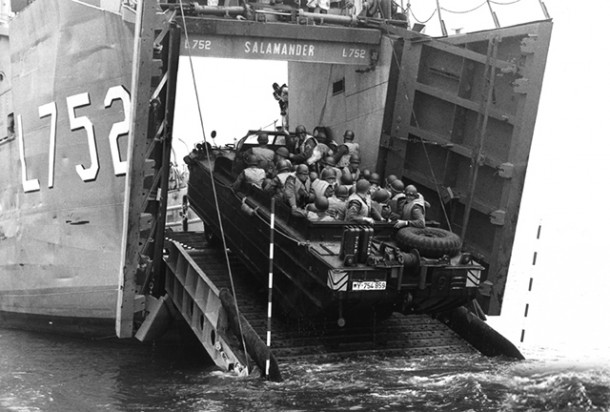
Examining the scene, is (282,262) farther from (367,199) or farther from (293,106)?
(293,106)

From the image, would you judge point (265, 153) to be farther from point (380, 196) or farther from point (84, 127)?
point (84, 127)

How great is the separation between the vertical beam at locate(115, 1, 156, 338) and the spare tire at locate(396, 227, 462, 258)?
2.84 metres

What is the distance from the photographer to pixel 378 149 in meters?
12.0

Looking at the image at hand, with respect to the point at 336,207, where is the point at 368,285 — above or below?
below

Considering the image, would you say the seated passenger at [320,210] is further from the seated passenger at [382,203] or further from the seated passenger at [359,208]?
the seated passenger at [382,203]

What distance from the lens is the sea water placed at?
7.54 m

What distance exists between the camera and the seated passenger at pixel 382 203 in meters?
9.88

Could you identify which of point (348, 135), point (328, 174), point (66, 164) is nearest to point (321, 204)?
point (328, 174)

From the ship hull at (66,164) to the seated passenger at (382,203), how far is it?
9.86ft

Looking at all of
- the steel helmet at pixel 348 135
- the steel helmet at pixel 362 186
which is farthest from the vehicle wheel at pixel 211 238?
the steel helmet at pixel 362 186

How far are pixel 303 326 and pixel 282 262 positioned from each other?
751mm

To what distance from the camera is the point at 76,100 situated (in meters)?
10.2

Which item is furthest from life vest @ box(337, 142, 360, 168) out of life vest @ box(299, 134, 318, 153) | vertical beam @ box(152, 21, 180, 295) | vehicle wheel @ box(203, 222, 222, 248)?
vertical beam @ box(152, 21, 180, 295)

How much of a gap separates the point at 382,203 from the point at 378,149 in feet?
6.70
